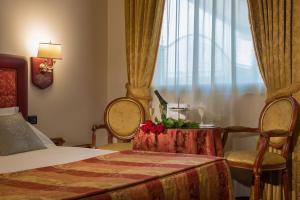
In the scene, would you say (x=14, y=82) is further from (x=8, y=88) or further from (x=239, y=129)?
(x=239, y=129)

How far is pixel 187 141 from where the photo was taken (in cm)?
360

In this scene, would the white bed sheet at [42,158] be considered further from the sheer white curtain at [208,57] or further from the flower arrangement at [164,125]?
the sheer white curtain at [208,57]

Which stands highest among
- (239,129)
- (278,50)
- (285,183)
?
(278,50)

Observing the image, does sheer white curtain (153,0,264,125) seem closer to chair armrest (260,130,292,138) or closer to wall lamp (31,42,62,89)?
chair armrest (260,130,292,138)

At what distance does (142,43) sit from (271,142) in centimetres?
191

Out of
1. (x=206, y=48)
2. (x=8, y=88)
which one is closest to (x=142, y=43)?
(x=206, y=48)

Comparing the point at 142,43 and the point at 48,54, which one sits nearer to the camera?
the point at 48,54

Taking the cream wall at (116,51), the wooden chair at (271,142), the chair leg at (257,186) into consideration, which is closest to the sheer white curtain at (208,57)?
the wooden chair at (271,142)

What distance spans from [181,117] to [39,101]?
1506 millimetres

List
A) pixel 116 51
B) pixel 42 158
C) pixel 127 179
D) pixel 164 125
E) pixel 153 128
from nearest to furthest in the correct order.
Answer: pixel 127 179 < pixel 42 158 < pixel 153 128 < pixel 164 125 < pixel 116 51

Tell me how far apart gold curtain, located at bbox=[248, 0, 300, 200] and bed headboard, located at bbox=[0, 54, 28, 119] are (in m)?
2.32

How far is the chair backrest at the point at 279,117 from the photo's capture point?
3.76m

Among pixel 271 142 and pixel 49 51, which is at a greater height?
pixel 49 51

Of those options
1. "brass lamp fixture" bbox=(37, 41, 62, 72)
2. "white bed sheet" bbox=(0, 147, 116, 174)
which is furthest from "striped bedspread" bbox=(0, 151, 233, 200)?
"brass lamp fixture" bbox=(37, 41, 62, 72)
